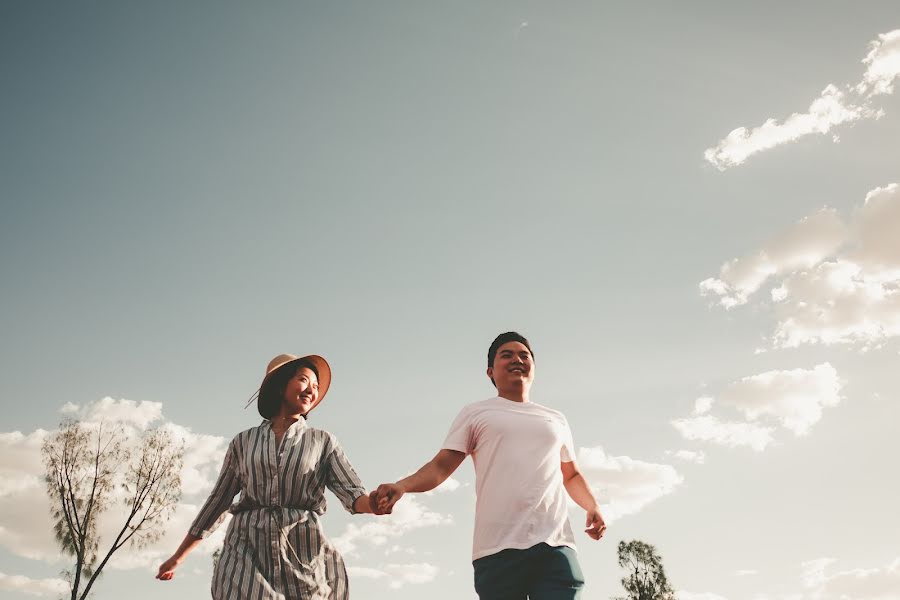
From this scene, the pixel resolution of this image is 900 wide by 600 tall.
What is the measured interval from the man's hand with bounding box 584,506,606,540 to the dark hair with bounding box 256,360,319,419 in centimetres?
230

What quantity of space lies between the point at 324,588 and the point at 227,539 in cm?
68

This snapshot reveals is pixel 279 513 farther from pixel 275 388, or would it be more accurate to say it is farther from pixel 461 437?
pixel 461 437

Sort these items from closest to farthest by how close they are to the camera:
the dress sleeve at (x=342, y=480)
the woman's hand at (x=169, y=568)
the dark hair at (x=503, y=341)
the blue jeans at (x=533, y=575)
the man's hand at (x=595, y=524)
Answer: the blue jeans at (x=533, y=575)
the dress sleeve at (x=342, y=480)
the woman's hand at (x=169, y=568)
the man's hand at (x=595, y=524)
the dark hair at (x=503, y=341)

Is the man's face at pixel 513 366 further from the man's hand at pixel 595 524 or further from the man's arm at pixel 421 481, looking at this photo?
the man's hand at pixel 595 524

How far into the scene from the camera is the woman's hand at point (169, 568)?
4.57m

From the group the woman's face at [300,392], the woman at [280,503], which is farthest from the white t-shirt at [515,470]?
the woman's face at [300,392]

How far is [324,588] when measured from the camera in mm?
4133

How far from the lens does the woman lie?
4031mm

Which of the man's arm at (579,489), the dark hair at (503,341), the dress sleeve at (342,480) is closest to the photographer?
the dress sleeve at (342,480)

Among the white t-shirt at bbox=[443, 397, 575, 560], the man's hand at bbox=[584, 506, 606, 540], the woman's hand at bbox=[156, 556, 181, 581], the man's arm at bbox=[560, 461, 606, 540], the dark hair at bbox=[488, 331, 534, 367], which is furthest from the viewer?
the dark hair at bbox=[488, 331, 534, 367]

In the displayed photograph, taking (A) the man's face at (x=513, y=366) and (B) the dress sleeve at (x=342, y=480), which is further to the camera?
(A) the man's face at (x=513, y=366)

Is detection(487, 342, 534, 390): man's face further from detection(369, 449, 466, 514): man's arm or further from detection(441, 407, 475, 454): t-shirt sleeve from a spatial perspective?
detection(369, 449, 466, 514): man's arm

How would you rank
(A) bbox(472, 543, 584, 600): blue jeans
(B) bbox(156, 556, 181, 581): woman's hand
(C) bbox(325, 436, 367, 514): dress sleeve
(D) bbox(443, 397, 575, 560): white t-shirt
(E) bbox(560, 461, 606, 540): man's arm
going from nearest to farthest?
(A) bbox(472, 543, 584, 600): blue jeans, (D) bbox(443, 397, 575, 560): white t-shirt, (C) bbox(325, 436, 367, 514): dress sleeve, (B) bbox(156, 556, 181, 581): woman's hand, (E) bbox(560, 461, 606, 540): man's arm

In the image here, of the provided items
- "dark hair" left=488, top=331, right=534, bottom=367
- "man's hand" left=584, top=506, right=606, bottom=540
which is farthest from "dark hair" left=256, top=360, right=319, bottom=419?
"man's hand" left=584, top=506, right=606, bottom=540
